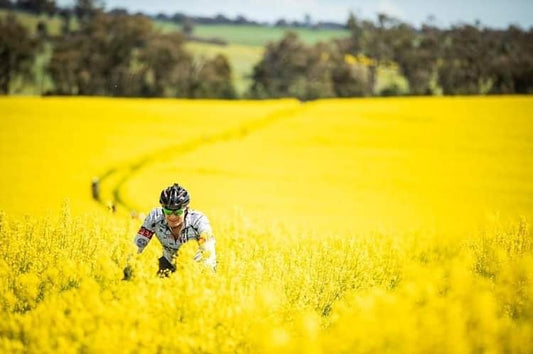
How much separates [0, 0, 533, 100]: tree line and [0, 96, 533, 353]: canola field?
Answer: 22839mm

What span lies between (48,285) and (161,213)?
1.46 metres

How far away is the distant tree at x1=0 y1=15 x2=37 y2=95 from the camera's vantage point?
70062 millimetres

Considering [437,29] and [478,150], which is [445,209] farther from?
[437,29]

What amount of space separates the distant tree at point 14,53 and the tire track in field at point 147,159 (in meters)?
43.9

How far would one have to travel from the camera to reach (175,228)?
20.0 feet

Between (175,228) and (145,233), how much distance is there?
1.14 ft

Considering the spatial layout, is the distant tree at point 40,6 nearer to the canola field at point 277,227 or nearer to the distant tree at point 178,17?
the distant tree at point 178,17

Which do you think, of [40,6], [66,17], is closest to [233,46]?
[40,6]

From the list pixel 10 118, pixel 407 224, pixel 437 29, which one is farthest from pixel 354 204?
pixel 437 29

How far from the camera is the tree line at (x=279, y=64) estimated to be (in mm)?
70750

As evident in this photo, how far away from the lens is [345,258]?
7562 mm

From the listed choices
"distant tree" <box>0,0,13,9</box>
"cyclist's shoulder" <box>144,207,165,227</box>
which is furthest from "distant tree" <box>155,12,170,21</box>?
"cyclist's shoulder" <box>144,207,165,227</box>

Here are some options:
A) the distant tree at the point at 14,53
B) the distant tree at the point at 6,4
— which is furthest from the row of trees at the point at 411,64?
the distant tree at the point at 6,4

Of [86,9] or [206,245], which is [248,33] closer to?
[86,9]
